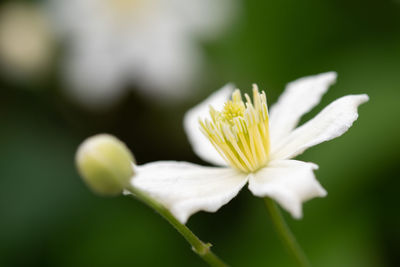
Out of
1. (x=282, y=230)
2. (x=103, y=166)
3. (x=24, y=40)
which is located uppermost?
(x=24, y=40)

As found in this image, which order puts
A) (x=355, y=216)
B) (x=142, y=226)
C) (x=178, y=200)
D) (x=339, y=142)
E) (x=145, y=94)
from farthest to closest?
(x=145, y=94)
(x=142, y=226)
(x=339, y=142)
(x=355, y=216)
(x=178, y=200)

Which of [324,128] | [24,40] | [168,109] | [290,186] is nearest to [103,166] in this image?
[290,186]

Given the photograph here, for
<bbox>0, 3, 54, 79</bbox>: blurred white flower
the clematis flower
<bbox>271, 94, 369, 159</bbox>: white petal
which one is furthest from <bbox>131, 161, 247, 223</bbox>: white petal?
<bbox>0, 3, 54, 79</bbox>: blurred white flower

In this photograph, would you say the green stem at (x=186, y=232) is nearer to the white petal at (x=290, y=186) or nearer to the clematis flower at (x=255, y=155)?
the clematis flower at (x=255, y=155)

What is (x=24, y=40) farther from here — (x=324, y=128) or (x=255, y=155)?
(x=324, y=128)

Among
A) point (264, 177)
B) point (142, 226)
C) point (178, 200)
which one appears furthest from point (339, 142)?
point (178, 200)

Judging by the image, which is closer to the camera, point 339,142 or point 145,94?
point 339,142

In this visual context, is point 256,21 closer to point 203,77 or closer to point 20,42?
point 203,77

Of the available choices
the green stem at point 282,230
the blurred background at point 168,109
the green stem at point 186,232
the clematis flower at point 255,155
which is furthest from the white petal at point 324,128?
the blurred background at point 168,109
